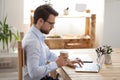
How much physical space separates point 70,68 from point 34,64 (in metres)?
0.39

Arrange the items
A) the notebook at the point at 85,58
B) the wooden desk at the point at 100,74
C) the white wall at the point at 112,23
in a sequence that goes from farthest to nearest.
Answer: the white wall at the point at 112,23
the notebook at the point at 85,58
the wooden desk at the point at 100,74

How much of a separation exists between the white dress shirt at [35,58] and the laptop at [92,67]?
0.22 metres

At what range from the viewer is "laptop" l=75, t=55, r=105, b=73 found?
7.25 ft

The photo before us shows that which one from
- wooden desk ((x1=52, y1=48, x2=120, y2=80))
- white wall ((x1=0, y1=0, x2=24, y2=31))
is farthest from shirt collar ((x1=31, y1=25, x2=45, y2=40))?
white wall ((x1=0, y1=0, x2=24, y2=31))

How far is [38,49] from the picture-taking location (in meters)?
2.14

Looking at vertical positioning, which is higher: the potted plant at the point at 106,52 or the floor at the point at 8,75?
the potted plant at the point at 106,52

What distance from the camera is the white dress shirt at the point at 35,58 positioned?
81.6 inches

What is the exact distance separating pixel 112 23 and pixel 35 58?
2548 mm

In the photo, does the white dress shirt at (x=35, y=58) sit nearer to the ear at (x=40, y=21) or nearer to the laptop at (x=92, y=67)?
the ear at (x=40, y=21)

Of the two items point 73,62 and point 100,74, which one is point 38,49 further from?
point 100,74

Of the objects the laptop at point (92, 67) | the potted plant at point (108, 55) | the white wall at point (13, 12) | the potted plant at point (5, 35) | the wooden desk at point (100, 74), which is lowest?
the wooden desk at point (100, 74)

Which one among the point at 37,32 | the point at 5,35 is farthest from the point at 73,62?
the point at 5,35

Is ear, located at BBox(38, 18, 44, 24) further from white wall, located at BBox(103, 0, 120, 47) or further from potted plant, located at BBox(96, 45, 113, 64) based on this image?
white wall, located at BBox(103, 0, 120, 47)

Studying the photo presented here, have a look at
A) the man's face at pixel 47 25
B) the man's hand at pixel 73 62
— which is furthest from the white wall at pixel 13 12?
the man's hand at pixel 73 62
